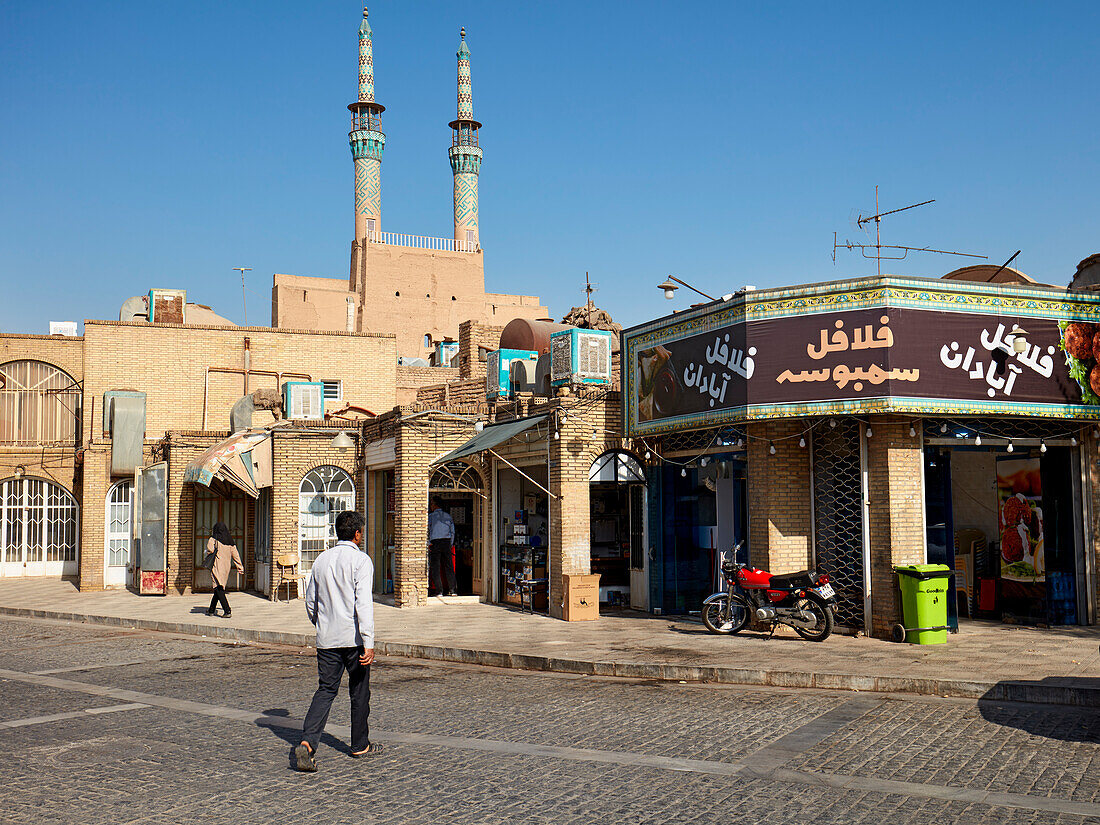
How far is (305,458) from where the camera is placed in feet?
68.4

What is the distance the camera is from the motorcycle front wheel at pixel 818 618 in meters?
12.6

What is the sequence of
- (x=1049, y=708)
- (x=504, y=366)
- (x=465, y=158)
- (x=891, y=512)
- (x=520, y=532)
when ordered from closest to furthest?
(x=1049, y=708) < (x=891, y=512) < (x=520, y=532) < (x=504, y=366) < (x=465, y=158)

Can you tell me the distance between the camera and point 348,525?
7.03 meters

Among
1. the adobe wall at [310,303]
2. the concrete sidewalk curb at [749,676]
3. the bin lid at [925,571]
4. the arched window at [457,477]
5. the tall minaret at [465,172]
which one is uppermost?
the tall minaret at [465,172]

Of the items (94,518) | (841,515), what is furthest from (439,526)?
(94,518)

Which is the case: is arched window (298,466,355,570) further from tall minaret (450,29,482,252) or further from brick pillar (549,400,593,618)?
tall minaret (450,29,482,252)

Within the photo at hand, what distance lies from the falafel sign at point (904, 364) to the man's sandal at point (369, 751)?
308 inches

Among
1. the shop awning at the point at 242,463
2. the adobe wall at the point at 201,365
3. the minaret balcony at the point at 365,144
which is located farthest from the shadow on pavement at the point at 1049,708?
the minaret balcony at the point at 365,144

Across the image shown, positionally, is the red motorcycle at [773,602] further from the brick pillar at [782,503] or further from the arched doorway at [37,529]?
the arched doorway at [37,529]

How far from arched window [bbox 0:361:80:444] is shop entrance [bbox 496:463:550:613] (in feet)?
56.9

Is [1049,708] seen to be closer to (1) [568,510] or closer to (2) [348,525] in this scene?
(2) [348,525]

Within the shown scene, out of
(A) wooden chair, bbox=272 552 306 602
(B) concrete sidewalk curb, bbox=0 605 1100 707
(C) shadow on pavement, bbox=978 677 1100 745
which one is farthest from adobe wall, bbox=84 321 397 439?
(C) shadow on pavement, bbox=978 677 1100 745

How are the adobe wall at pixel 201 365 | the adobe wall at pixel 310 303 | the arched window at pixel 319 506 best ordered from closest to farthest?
the arched window at pixel 319 506, the adobe wall at pixel 201 365, the adobe wall at pixel 310 303

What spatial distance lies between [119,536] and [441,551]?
11.5 metres
